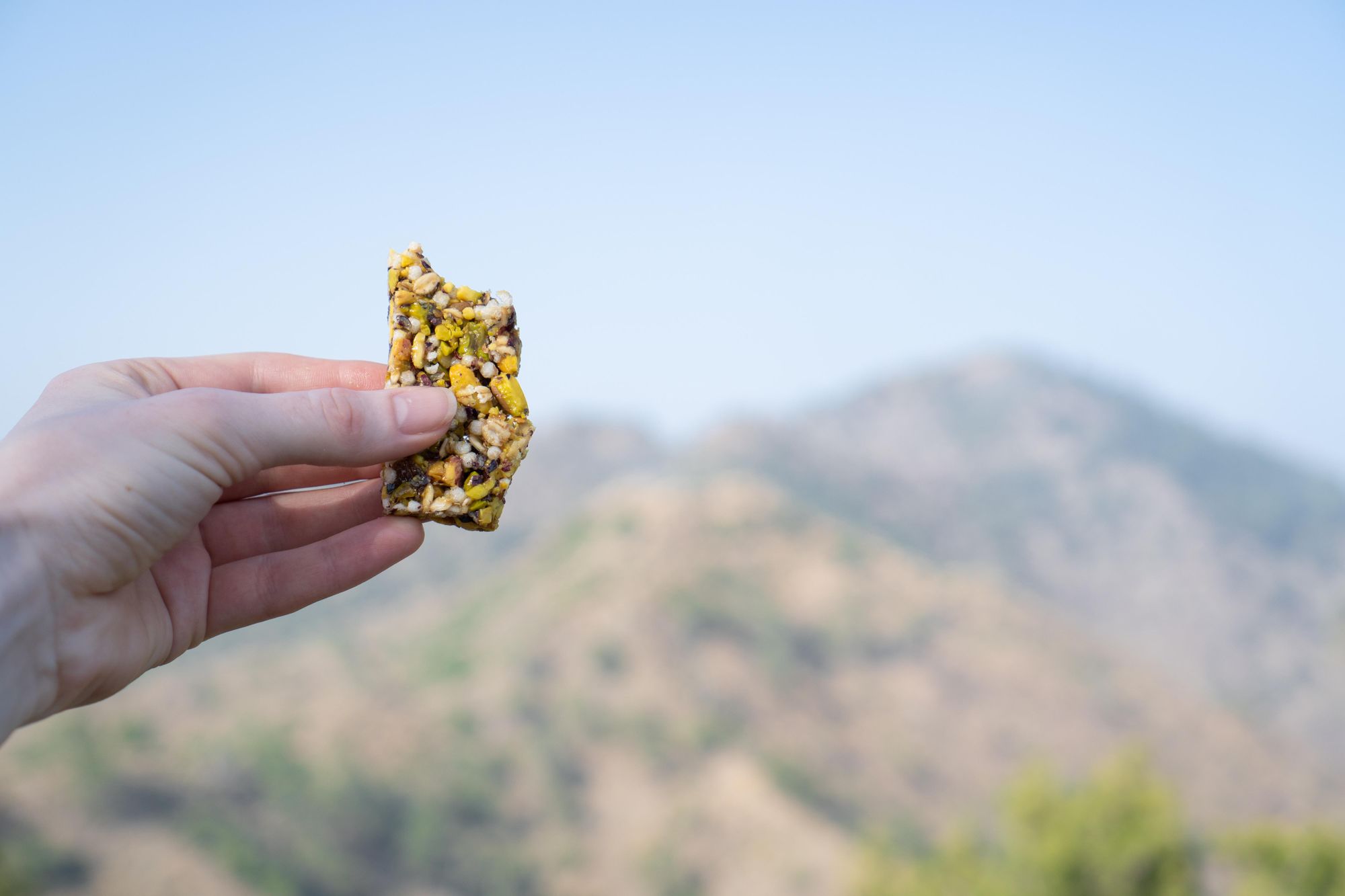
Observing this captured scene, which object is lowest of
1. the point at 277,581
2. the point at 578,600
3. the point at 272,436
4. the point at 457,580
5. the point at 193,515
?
the point at 457,580

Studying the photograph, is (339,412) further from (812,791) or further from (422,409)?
(812,791)

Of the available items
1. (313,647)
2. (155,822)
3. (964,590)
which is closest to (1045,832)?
(155,822)

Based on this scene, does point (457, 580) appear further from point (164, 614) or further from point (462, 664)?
point (164, 614)

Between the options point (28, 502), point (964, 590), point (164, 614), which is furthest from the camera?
point (964, 590)

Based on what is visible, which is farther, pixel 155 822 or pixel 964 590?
pixel 964 590

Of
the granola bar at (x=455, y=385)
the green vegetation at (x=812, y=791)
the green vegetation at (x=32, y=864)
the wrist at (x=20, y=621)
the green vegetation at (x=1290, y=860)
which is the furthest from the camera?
the green vegetation at (x=812, y=791)

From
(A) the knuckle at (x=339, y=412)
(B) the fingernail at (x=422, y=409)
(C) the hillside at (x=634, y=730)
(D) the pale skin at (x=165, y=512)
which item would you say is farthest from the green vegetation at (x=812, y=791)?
(A) the knuckle at (x=339, y=412)

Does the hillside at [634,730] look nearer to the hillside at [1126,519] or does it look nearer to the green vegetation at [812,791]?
the green vegetation at [812,791]

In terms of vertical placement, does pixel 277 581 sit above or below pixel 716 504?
above

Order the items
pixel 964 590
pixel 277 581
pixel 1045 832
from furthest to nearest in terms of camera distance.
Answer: pixel 964 590
pixel 1045 832
pixel 277 581
